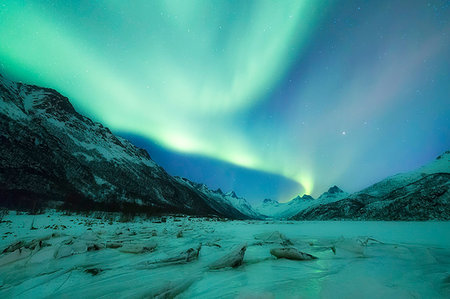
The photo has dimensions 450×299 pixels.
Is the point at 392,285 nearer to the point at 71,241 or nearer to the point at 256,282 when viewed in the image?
the point at 256,282

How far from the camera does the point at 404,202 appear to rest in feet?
229

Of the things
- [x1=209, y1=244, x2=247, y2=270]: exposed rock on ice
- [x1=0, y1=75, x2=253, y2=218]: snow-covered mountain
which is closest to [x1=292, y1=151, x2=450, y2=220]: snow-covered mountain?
[x1=209, y1=244, x2=247, y2=270]: exposed rock on ice

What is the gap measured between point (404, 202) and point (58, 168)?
127939mm

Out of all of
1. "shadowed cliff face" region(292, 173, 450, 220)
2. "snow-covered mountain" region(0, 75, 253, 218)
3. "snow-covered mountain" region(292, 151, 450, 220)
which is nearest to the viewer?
"snow-covered mountain" region(0, 75, 253, 218)

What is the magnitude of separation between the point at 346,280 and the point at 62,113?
5707 inches

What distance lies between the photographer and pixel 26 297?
3.00 m

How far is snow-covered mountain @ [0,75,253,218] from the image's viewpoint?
47.4 metres

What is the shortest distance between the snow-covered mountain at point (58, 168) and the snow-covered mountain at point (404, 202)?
85497mm

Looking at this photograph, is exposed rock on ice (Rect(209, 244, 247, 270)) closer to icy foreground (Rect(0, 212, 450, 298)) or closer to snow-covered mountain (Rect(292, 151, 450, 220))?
icy foreground (Rect(0, 212, 450, 298))

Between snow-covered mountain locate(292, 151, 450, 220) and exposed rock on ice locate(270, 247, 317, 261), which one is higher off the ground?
snow-covered mountain locate(292, 151, 450, 220)

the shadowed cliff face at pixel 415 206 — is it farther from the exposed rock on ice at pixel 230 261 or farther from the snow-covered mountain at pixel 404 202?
the exposed rock on ice at pixel 230 261

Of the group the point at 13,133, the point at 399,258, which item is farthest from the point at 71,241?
the point at 13,133

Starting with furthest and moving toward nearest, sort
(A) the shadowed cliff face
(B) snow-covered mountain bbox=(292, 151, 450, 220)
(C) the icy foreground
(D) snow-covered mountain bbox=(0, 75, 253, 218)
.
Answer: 1. (B) snow-covered mountain bbox=(292, 151, 450, 220)
2. (A) the shadowed cliff face
3. (D) snow-covered mountain bbox=(0, 75, 253, 218)
4. (C) the icy foreground

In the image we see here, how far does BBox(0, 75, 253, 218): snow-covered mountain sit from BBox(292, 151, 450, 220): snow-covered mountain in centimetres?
8550
